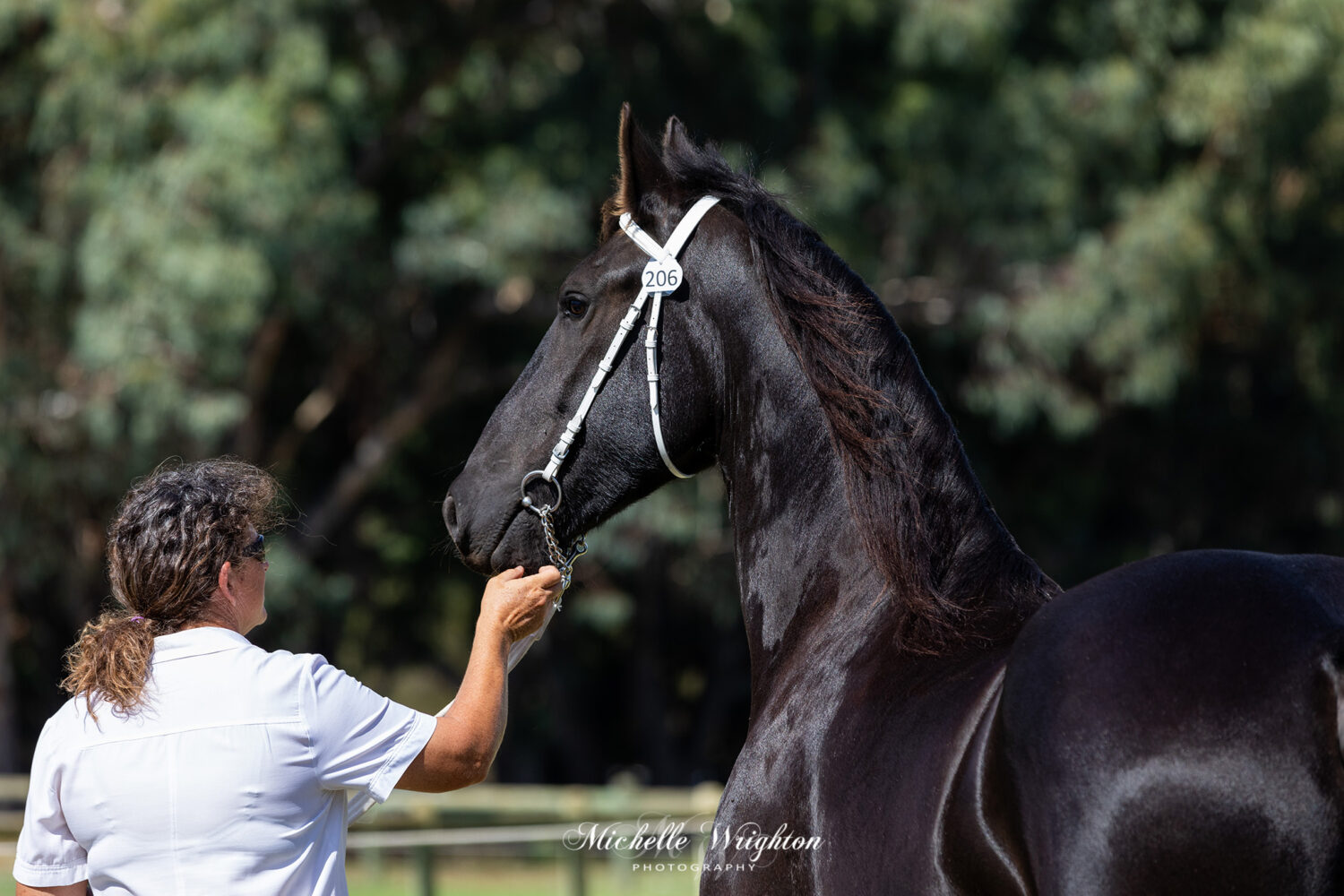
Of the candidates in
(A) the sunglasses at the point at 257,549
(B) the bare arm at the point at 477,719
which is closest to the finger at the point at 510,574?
(B) the bare arm at the point at 477,719

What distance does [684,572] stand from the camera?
15.9 meters

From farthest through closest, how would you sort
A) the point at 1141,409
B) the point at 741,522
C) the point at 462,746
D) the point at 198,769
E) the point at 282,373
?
the point at 1141,409
the point at 282,373
the point at 741,522
the point at 462,746
the point at 198,769

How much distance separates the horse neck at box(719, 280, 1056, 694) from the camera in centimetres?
257

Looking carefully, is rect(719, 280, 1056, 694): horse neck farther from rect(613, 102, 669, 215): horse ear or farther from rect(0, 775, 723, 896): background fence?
rect(0, 775, 723, 896): background fence

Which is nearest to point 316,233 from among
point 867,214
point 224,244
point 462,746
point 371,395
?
point 224,244

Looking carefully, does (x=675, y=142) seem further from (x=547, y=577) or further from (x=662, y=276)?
(x=547, y=577)

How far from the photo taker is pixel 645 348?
2932 millimetres

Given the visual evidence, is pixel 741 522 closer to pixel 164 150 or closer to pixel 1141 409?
pixel 164 150

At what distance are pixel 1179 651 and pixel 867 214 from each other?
1274cm

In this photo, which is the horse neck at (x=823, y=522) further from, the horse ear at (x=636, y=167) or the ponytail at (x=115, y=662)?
the ponytail at (x=115, y=662)

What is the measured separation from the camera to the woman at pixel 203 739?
7.08 feet

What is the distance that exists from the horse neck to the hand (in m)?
0.44

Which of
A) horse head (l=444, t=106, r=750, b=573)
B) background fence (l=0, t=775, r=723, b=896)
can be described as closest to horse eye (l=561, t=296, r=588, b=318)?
horse head (l=444, t=106, r=750, b=573)

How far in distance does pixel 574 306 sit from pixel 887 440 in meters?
0.82
